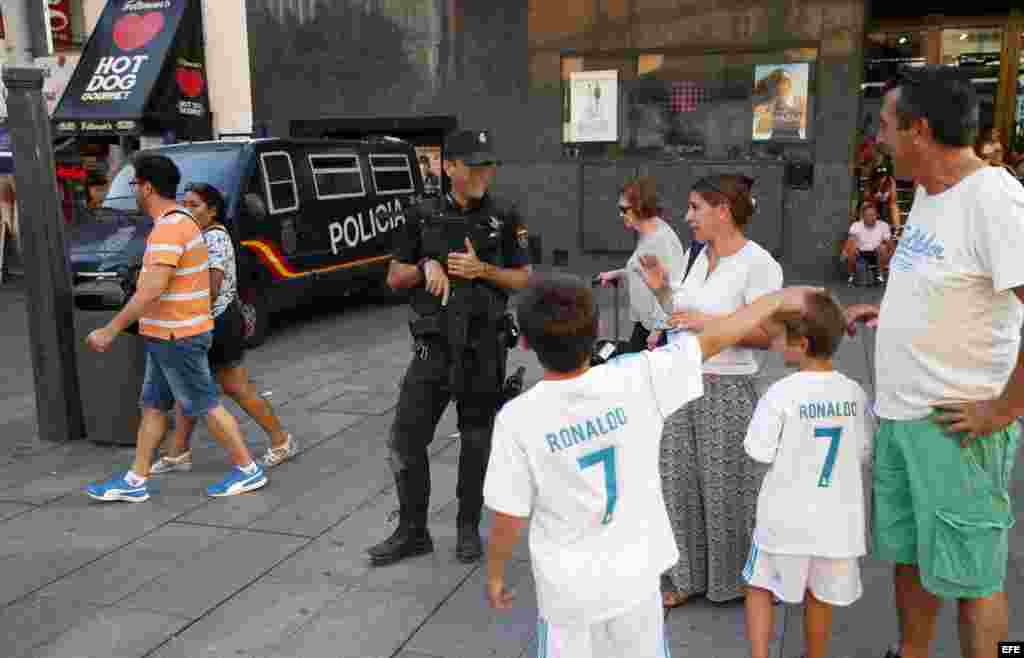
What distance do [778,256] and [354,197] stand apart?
6.17 m

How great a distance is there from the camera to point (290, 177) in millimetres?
10273

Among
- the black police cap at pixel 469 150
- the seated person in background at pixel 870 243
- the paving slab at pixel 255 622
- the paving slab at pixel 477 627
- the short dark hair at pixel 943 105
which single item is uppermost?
the short dark hair at pixel 943 105

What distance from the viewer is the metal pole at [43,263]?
611cm

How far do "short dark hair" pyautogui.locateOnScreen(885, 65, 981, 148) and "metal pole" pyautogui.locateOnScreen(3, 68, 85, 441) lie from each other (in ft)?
18.2

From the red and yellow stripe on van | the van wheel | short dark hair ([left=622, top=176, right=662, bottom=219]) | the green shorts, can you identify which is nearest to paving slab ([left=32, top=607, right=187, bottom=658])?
the green shorts

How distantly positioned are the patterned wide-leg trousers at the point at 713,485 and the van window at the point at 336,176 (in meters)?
7.82

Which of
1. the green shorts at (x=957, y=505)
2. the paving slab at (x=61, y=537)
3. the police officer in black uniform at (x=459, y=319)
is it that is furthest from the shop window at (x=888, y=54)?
the paving slab at (x=61, y=537)

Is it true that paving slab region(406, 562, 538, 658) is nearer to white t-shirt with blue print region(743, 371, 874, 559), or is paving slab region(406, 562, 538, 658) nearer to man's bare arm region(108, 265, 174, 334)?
white t-shirt with blue print region(743, 371, 874, 559)

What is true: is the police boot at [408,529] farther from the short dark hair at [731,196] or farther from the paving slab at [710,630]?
the short dark hair at [731,196]

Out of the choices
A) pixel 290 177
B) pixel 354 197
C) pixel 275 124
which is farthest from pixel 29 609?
pixel 275 124

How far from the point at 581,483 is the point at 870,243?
10910mm

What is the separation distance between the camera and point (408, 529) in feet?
14.1

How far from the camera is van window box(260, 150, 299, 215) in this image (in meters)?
9.91

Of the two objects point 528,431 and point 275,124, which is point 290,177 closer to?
point 275,124
